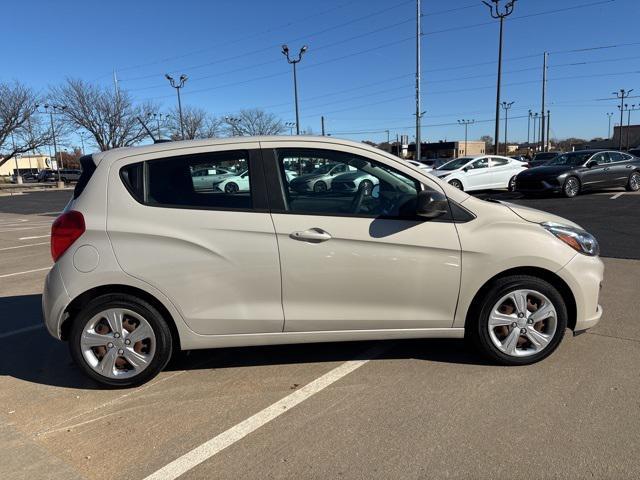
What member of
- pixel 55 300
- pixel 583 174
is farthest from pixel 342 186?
pixel 583 174

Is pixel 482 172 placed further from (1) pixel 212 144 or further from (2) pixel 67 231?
(2) pixel 67 231

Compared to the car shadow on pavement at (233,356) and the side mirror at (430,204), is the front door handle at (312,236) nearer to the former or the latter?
the side mirror at (430,204)

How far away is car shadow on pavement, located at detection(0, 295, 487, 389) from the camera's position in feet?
12.6

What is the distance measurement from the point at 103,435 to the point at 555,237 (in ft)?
10.8

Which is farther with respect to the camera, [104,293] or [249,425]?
[104,293]

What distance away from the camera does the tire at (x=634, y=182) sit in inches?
663

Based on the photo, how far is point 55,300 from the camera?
134 inches

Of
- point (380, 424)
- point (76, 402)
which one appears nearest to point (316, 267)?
point (380, 424)

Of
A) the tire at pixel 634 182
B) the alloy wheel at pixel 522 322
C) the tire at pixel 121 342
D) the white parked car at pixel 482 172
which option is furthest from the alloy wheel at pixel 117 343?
the tire at pixel 634 182

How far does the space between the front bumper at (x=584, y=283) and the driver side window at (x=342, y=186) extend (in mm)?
1240

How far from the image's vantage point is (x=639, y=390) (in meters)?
3.27

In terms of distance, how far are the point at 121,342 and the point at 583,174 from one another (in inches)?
639

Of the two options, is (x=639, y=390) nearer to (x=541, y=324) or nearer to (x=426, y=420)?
(x=541, y=324)

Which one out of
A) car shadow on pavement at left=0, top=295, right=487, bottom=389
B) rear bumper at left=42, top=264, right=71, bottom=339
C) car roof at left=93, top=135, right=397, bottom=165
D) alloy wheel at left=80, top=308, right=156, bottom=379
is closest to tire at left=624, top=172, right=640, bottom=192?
car shadow on pavement at left=0, top=295, right=487, bottom=389
